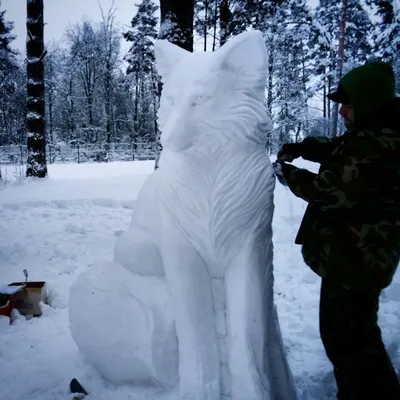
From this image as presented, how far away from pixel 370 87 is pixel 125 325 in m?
1.59

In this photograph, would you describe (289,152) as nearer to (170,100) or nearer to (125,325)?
(170,100)

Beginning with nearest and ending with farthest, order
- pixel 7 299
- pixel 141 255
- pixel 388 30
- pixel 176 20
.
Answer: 1. pixel 141 255
2. pixel 7 299
3. pixel 176 20
4. pixel 388 30

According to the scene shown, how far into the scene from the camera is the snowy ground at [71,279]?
6.64ft

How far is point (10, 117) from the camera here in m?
23.5

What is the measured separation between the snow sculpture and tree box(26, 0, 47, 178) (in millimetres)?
6920

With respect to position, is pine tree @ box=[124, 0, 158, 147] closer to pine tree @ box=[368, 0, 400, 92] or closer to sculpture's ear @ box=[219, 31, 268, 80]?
pine tree @ box=[368, 0, 400, 92]

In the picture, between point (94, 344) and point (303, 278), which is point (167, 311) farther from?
point (303, 278)

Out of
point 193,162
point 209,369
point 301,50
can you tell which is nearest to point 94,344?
point 209,369

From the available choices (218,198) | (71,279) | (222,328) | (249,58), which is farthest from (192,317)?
(71,279)

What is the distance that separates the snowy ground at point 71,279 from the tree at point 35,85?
73 cm

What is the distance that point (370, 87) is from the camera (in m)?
1.57

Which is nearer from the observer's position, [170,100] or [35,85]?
[170,100]

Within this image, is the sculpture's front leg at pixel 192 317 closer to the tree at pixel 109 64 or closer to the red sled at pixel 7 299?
the red sled at pixel 7 299

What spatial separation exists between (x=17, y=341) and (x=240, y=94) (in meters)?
2.33
